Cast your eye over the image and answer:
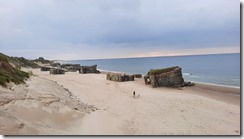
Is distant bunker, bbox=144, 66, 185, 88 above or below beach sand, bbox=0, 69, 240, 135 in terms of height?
above

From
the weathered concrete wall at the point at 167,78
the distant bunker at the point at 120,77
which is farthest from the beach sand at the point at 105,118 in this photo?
the distant bunker at the point at 120,77

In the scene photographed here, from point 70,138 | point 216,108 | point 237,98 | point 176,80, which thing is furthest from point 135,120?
point 176,80

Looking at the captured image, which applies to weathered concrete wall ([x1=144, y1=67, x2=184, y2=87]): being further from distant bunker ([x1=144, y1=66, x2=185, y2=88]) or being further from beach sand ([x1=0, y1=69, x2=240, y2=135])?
beach sand ([x1=0, y1=69, x2=240, y2=135])

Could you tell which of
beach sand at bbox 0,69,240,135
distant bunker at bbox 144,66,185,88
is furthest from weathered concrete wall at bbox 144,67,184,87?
beach sand at bbox 0,69,240,135

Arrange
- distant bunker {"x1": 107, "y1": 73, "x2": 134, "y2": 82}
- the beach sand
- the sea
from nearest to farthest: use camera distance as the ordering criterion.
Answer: the beach sand, distant bunker {"x1": 107, "y1": 73, "x2": 134, "y2": 82}, the sea

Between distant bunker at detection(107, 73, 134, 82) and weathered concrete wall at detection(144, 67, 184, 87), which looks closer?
weathered concrete wall at detection(144, 67, 184, 87)

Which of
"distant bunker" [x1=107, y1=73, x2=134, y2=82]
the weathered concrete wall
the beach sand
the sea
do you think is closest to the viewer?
the beach sand

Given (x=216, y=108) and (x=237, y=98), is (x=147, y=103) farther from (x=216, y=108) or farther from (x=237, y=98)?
(x=237, y=98)

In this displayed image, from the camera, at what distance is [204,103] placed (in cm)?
1692

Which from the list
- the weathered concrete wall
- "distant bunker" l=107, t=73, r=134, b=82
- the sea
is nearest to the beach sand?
the sea

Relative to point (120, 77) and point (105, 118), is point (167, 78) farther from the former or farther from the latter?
point (105, 118)

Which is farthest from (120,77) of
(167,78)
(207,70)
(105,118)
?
(207,70)

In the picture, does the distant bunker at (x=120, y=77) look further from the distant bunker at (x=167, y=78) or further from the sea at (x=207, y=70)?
the sea at (x=207, y=70)

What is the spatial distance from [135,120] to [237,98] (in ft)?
40.8
